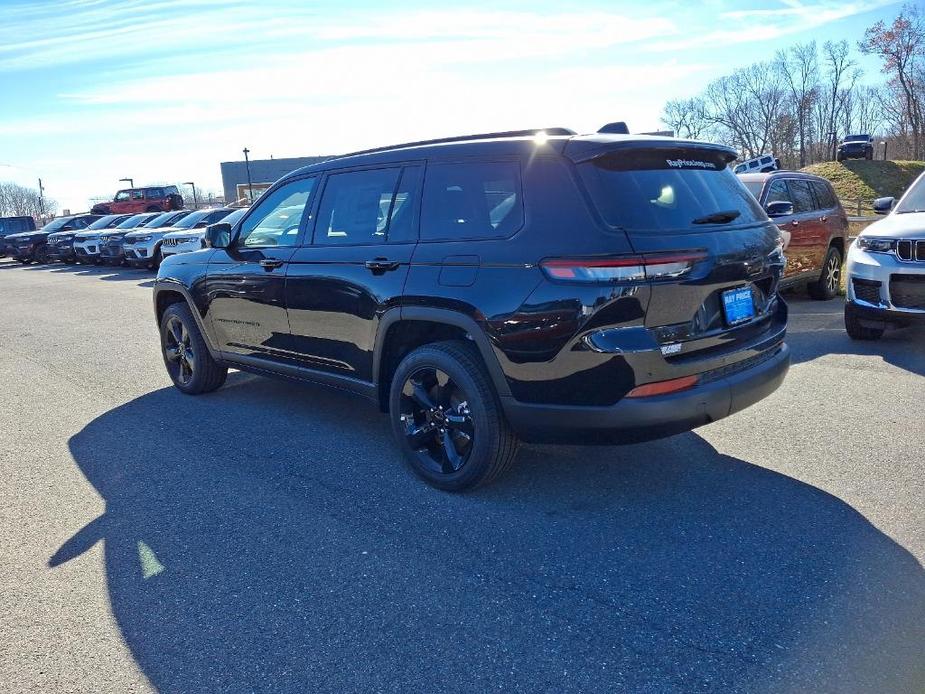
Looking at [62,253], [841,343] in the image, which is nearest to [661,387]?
[841,343]

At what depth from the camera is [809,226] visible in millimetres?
9453

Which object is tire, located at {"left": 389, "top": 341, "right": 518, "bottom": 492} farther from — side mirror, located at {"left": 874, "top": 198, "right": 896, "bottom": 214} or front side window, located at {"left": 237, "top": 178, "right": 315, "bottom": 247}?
side mirror, located at {"left": 874, "top": 198, "right": 896, "bottom": 214}

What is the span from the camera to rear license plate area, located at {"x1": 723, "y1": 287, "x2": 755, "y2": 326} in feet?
11.8

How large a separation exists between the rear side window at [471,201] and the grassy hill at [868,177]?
122ft

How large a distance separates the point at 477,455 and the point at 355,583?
96 cm

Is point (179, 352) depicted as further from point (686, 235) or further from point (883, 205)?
point (883, 205)

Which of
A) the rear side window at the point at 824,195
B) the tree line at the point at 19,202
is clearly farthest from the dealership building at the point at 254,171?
the rear side window at the point at 824,195

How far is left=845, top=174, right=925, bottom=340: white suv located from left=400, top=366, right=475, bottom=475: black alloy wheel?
464cm

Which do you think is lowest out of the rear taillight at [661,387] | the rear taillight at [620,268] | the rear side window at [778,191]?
the rear taillight at [661,387]

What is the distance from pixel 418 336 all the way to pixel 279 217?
5.65 ft

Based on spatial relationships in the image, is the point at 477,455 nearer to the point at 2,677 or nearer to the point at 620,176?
the point at 620,176

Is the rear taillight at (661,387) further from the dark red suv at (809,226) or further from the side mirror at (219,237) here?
the dark red suv at (809,226)

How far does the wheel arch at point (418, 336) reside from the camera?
143 inches

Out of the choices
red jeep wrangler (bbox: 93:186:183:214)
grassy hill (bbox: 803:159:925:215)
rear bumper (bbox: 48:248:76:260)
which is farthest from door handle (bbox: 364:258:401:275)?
red jeep wrangler (bbox: 93:186:183:214)
